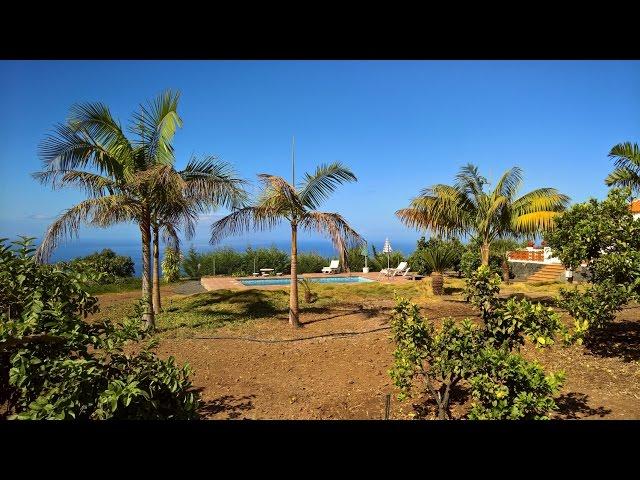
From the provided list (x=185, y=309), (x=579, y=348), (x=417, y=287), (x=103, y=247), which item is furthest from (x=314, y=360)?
(x=103, y=247)

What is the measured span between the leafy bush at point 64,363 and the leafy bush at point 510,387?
2010 mm

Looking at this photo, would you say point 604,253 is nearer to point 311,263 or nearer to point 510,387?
point 510,387

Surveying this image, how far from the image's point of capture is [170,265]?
16.5m

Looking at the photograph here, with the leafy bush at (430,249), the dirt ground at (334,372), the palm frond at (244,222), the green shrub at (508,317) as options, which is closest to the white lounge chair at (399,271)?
the leafy bush at (430,249)

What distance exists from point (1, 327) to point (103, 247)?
15.8 metres

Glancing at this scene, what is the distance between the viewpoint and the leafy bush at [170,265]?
640 inches

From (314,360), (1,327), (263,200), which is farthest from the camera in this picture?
(263,200)

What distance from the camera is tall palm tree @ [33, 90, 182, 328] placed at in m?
7.31

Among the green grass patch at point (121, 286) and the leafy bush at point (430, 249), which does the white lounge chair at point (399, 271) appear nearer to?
the leafy bush at point (430, 249)

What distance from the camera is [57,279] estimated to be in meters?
2.37

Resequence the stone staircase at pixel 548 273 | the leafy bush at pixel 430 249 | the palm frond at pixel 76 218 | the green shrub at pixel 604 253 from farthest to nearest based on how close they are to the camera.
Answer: the stone staircase at pixel 548 273 < the leafy bush at pixel 430 249 < the palm frond at pixel 76 218 < the green shrub at pixel 604 253

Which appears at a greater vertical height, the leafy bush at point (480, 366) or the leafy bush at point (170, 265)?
the leafy bush at point (170, 265)
